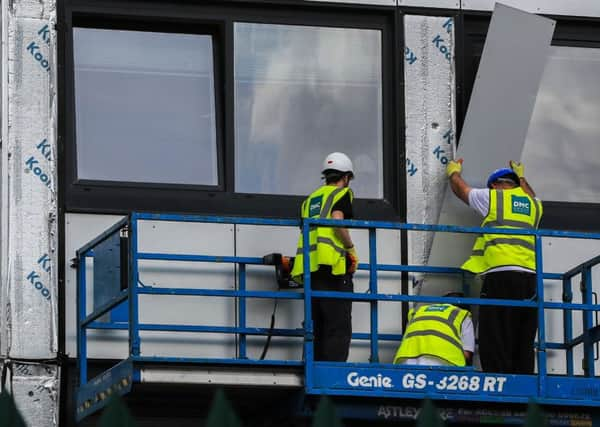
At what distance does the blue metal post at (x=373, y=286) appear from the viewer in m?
10.8

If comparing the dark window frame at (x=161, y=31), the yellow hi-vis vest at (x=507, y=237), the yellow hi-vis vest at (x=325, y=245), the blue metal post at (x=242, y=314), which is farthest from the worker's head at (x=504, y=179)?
the dark window frame at (x=161, y=31)

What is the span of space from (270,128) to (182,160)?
0.77 metres

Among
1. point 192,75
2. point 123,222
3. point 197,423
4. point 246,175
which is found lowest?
point 197,423

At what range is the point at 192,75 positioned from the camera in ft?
40.9

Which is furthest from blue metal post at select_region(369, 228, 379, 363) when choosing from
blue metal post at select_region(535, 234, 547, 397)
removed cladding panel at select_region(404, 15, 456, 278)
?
removed cladding panel at select_region(404, 15, 456, 278)

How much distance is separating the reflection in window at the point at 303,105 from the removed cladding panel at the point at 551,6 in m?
0.89

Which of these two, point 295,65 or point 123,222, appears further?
point 295,65

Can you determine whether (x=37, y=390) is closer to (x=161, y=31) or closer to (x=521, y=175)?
(x=161, y=31)

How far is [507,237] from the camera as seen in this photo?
11.3 m

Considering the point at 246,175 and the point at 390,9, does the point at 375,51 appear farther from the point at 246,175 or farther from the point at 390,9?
the point at 246,175

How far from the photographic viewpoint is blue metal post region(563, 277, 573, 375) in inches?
470

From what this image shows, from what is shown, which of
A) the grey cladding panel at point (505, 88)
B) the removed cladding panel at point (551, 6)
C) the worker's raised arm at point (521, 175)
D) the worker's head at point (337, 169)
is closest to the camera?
the worker's head at point (337, 169)

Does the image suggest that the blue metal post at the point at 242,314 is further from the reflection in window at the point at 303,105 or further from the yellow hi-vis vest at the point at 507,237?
the yellow hi-vis vest at the point at 507,237

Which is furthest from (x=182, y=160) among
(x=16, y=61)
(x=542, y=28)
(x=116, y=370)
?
(x=542, y=28)
